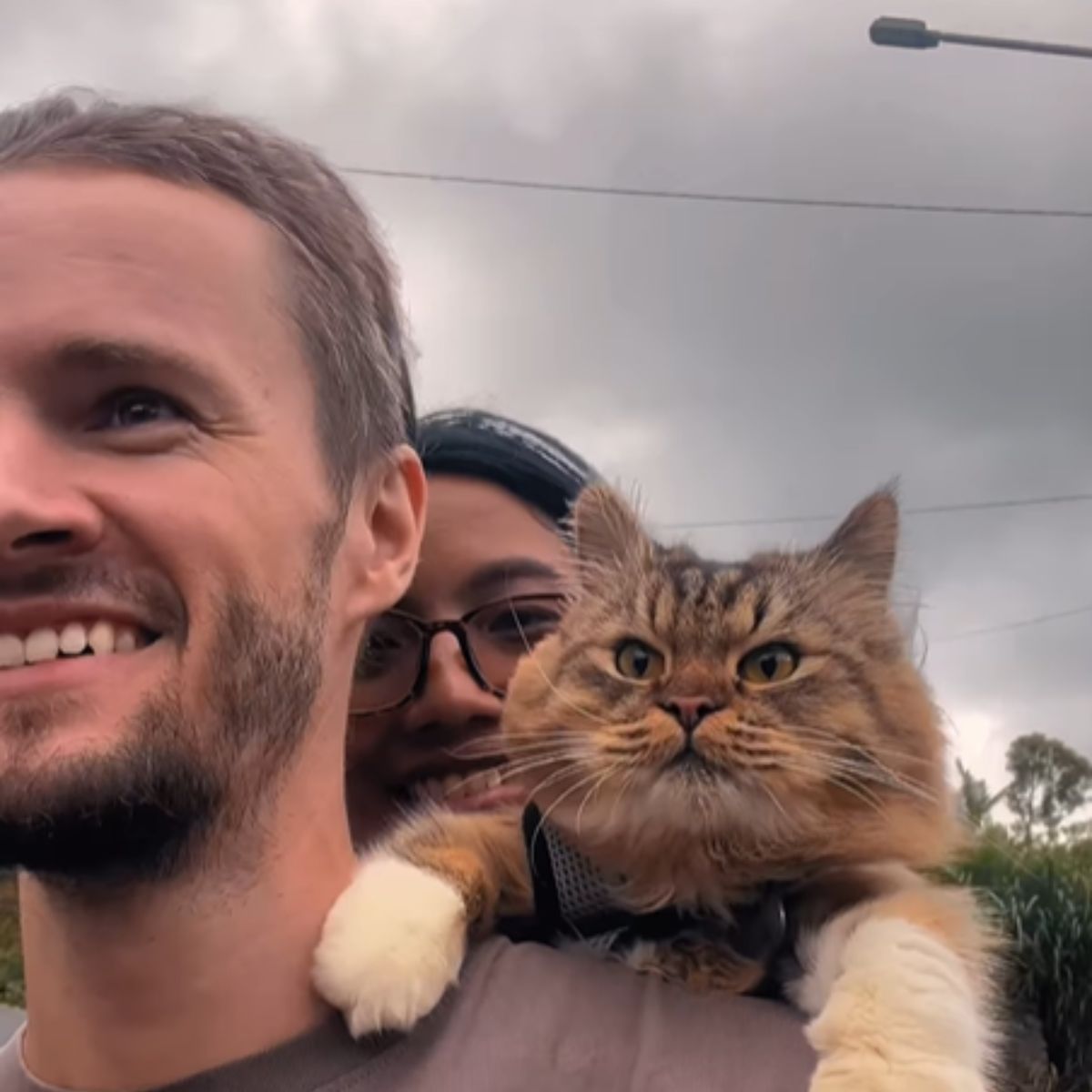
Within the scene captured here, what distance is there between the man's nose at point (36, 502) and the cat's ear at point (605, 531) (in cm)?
77

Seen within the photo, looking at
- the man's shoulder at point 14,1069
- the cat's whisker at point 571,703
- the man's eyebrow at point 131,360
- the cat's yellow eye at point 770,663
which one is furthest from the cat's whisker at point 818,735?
the man's shoulder at point 14,1069

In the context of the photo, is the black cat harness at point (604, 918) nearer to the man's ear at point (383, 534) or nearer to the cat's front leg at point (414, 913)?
the cat's front leg at point (414, 913)

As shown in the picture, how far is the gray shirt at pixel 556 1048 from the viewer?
150cm

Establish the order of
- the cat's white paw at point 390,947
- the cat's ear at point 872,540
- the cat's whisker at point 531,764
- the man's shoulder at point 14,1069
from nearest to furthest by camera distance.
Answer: the cat's white paw at point 390,947
the man's shoulder at point 14,1069
the cat's whisker at point 531,764
the cat's ear at point 872,540

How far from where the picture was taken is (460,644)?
90.7 inches

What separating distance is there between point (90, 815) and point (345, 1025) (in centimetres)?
38

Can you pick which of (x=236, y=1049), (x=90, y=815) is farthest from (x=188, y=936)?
(x=90, y=815)

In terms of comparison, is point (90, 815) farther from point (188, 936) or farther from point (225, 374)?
point (225, 374)

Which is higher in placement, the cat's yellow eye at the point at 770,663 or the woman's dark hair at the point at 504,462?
the cat's yellow eye at the point at 770,663

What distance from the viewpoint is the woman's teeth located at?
217 cm

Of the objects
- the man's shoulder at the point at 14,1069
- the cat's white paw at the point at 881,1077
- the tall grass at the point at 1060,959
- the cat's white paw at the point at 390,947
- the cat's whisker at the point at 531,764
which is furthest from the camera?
the tall grass at the point at 1060,959

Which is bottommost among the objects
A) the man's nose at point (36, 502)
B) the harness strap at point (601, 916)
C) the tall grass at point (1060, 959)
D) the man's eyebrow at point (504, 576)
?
the tall grass at point (1060, 959)

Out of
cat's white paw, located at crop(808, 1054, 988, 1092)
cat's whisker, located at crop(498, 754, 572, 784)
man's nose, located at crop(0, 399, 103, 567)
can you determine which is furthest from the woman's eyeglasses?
cat's white paw, located at crop(808, 1054, 988, 1092)

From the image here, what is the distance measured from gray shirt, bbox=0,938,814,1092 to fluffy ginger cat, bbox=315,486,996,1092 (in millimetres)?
35
